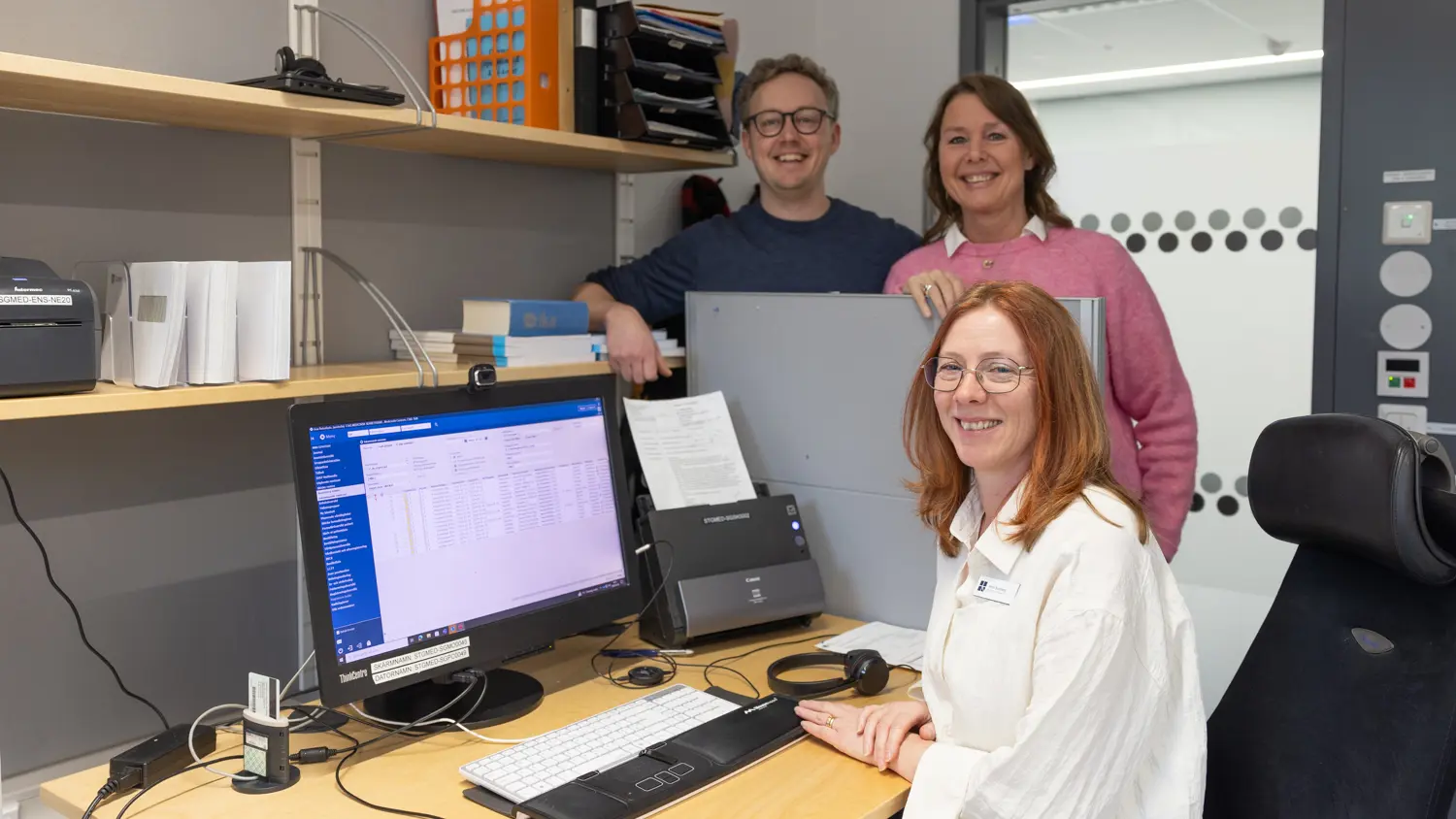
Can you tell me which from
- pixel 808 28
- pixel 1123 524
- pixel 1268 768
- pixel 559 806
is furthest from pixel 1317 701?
pixel 808 28

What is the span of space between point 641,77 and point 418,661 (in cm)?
120

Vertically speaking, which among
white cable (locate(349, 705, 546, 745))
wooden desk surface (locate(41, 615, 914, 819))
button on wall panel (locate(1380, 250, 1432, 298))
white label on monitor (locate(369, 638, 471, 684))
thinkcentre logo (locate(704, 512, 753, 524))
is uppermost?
button on wall panel (locate(1380, 250, 1432, 298))

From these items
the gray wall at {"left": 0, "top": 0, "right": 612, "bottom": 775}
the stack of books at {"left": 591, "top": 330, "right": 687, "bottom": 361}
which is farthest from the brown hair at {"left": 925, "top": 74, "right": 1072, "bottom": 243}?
the gray wall at {"left": 0, "top": 0, "right": 612, "bottom": 775}

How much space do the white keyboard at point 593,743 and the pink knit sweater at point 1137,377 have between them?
3.14 ft

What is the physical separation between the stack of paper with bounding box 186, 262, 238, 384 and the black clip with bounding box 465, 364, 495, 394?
0.33m

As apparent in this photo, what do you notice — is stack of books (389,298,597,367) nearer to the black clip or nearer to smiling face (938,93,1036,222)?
the black clip

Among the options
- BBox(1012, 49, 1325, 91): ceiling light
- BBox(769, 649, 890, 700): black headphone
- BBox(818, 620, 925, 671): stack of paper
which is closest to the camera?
BBox(769, 649, 890, 700): black headphone

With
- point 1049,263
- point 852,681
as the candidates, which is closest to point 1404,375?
point 1049,263

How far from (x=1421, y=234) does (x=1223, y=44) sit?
409cm

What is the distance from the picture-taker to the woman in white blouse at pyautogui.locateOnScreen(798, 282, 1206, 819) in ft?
4.26

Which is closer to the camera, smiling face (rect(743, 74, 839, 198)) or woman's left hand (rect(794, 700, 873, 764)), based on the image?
woman's left hand (rect(794, 700, 873, 764))

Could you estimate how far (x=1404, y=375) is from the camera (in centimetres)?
247

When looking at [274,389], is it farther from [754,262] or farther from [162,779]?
[754,262]

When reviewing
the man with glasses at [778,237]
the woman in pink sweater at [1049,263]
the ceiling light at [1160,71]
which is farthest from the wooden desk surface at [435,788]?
the ceiling light at [1160,71]
